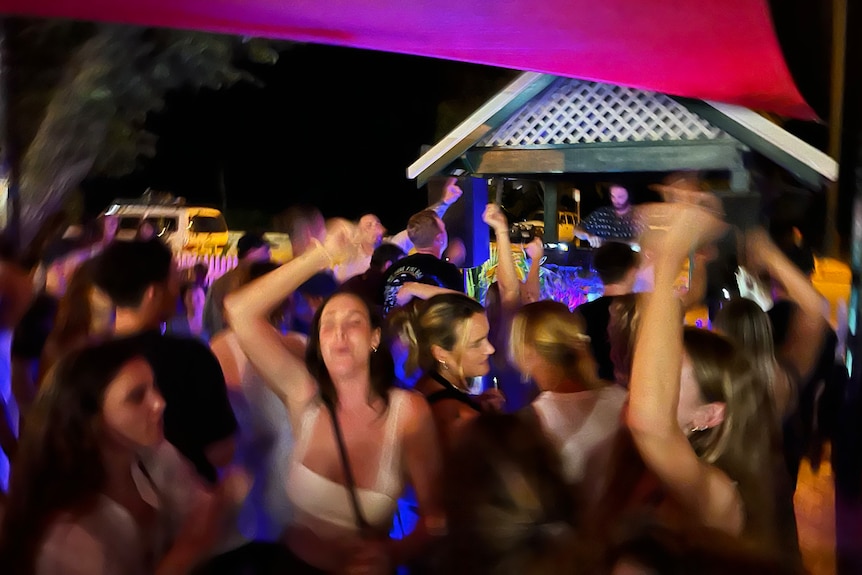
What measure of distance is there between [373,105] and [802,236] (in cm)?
177

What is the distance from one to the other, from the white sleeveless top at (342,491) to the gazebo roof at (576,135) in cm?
131

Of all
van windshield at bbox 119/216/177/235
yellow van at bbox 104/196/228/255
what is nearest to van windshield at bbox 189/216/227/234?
yellow van at bbox 104/196/228/255

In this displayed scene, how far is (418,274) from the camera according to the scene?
6.34 ft

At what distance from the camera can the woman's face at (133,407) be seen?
47.0 inches

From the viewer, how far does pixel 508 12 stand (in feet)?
4.72

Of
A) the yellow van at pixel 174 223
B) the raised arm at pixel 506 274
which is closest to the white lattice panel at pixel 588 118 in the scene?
the raised arm at pixel 506 274

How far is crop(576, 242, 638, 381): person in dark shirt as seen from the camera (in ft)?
5.86

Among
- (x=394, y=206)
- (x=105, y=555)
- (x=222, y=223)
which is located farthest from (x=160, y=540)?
(x=394, y=206)

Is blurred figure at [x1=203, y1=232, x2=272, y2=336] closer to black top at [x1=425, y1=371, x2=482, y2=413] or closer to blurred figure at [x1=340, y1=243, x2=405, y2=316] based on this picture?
blurred figure at [x1=340, y1=243, x2=405, y2=316]

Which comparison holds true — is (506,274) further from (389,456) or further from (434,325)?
(389,456)

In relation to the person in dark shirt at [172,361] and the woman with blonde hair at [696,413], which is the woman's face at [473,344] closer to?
the woman with blonde hair at [696,413]

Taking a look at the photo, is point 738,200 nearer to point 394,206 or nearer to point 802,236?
point 802,236

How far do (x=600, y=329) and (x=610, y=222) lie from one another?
0.71 m

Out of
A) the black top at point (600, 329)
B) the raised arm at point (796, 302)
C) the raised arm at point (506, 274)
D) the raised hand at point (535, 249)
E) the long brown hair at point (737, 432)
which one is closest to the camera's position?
the long brown hair at point (737, 432)
